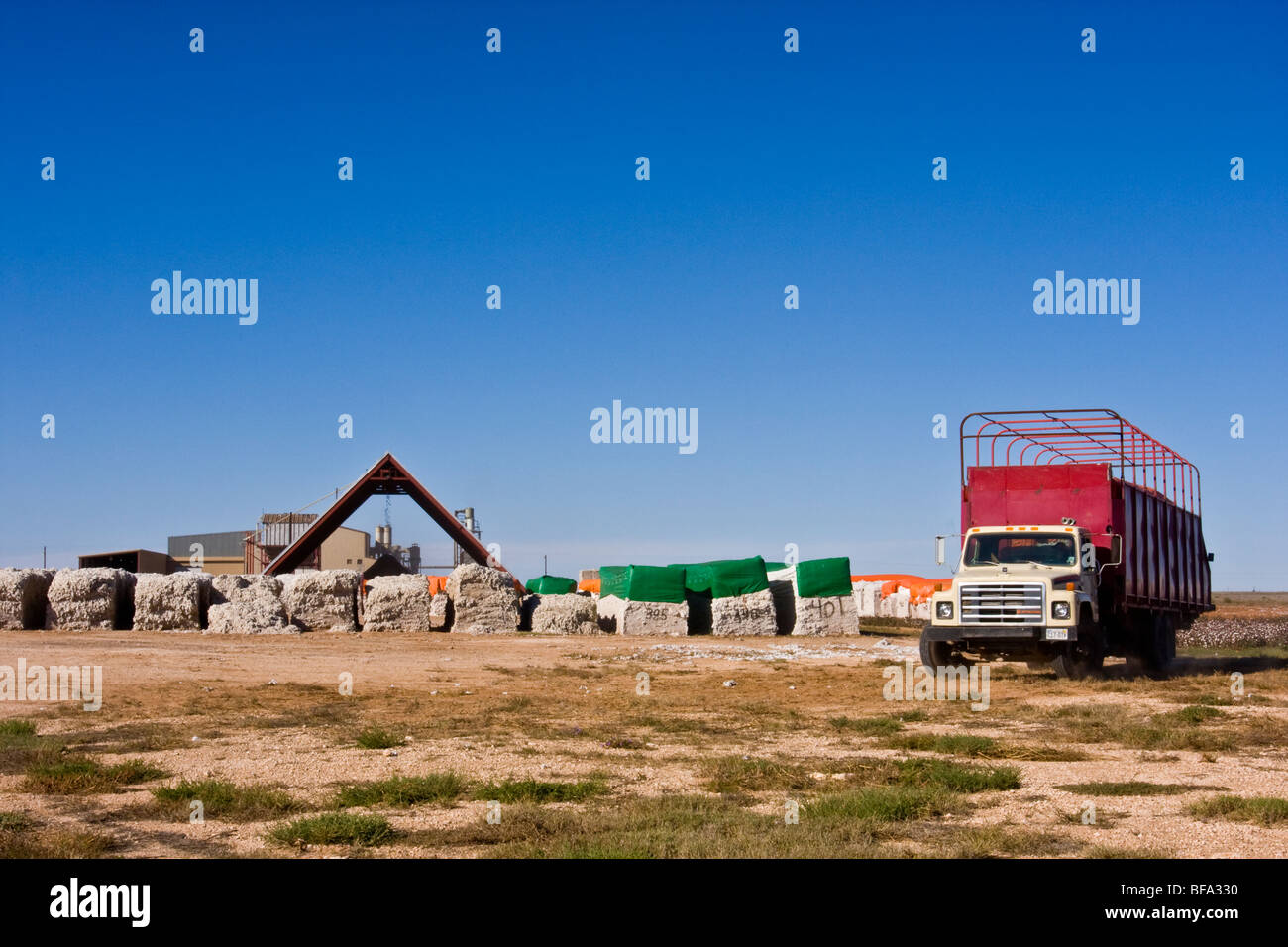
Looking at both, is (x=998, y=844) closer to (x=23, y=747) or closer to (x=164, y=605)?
(x=23, y=747)

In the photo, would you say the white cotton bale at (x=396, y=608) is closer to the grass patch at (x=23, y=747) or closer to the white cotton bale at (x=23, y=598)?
the white cotton bale at (x=23, y=598)

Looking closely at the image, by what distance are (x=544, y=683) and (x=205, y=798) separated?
37.3ft

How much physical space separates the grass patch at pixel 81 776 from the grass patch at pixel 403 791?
2.08 m

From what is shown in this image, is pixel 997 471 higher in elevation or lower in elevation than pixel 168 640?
higher

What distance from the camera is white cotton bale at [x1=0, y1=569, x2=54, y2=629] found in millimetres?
30359

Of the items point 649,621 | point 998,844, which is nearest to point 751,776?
point 998,844

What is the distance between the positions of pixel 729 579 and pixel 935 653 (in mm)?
15662

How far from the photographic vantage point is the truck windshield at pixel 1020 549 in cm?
1925

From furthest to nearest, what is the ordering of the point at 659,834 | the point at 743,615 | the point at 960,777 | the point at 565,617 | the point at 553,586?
the point at 553,586, the point at 565,617, the point at 743,615, the point at 960,777, the point at 659,834

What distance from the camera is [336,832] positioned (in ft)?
26.0

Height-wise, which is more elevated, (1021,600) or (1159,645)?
(1021,600)
